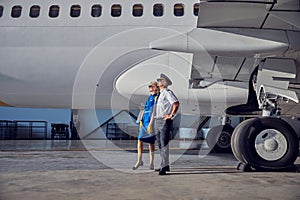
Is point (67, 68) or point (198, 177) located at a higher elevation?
point (67, 68)

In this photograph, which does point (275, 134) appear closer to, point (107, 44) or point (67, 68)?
point (107, 44)

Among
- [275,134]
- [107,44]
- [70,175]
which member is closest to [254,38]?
[275,134]

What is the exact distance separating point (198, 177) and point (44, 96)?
463 centimetres

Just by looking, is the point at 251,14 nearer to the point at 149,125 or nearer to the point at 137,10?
the point at 149,125

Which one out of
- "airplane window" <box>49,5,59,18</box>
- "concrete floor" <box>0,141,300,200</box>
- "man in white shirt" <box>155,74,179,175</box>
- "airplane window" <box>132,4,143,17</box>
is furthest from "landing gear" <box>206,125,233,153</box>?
"airplane window" <box>49,5,59,18</box>

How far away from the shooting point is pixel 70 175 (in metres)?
4.75

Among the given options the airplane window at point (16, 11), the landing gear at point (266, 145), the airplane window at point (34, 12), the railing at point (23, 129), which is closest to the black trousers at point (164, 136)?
the landing gear at point (266, 145)

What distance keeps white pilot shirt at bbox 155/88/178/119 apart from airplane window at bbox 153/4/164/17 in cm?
258

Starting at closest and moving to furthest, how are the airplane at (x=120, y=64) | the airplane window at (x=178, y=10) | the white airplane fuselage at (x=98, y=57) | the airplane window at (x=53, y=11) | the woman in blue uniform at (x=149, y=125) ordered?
1. the woman in blue uniform at (x=149, y=125)
2. the airplane at (x=120, y=64)
3. the white airplane fuselage at (x=98, y=57)
4. the airplane window at (x=178, y=10)
5. the airplane window at (x=53, y=11)

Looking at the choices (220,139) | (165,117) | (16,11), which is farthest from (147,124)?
(220,139)

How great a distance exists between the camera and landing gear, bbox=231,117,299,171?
5.31 meters

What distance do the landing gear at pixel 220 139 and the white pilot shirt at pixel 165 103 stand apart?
184 inches

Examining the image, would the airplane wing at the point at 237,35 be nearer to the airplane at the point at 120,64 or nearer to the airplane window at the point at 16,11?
the airplane at the point at 120,64

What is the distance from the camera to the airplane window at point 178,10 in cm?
717
